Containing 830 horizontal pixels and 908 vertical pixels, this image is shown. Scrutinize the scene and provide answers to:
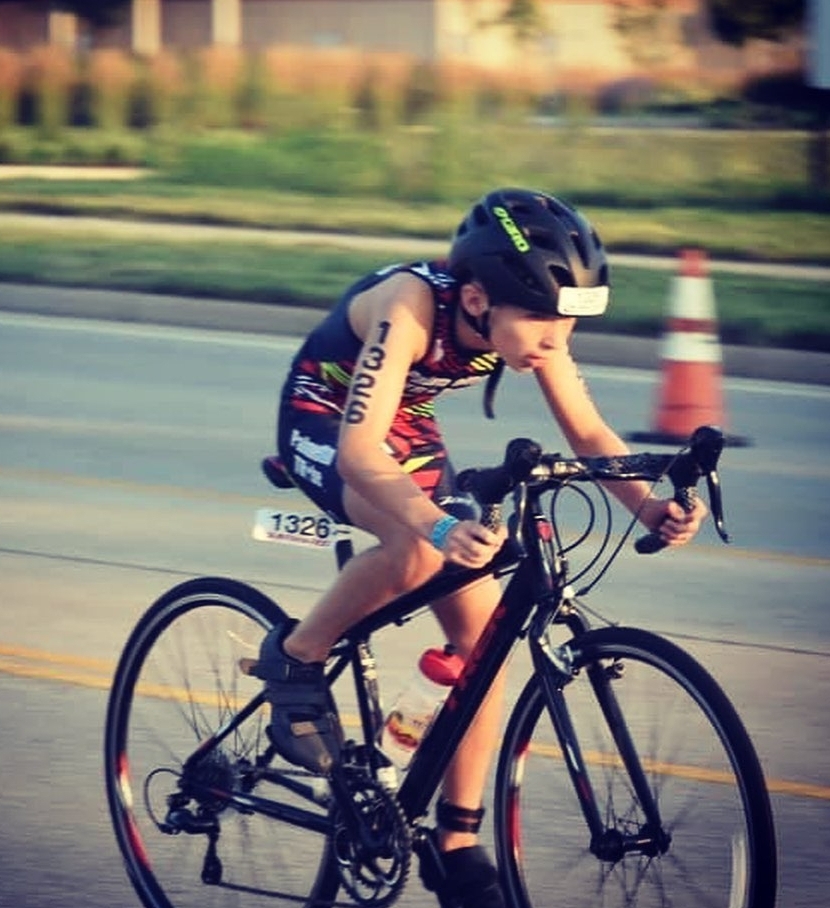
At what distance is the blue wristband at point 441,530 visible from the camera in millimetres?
4410

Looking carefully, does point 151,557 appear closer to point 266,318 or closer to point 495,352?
point 495,352

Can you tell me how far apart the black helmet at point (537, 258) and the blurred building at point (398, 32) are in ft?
109

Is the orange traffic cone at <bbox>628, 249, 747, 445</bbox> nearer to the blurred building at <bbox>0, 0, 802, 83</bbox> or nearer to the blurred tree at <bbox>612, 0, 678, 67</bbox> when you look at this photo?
the blurred tree at <bbox>612, 0, 678, 67</bbox>

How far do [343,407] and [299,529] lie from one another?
0.27m

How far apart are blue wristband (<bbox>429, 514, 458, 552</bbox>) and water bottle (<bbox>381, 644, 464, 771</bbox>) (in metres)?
0.40

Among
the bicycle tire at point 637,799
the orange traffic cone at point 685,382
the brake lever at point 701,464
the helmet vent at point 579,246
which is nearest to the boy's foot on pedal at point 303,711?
the bicycle tire at point 637,799

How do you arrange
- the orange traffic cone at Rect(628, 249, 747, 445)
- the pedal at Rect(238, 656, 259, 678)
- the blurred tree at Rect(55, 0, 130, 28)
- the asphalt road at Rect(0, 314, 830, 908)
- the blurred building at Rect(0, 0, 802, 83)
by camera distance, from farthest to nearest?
the blurred tree at Rect(55, 0, 130, 28) → the blurred building at Rect(0, 0, 802, 83) → the orange traffic cone at Rect(628, 249, 747, 445) → the asphalt road at Rect(0, 314, 830, 908) → the pedal at Rect(238, 656, 259, 678)

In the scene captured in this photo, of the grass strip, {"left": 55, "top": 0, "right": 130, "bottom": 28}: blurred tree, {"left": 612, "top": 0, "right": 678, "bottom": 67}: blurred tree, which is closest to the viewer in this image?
the grass strip

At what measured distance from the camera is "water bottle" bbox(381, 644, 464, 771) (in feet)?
15.7

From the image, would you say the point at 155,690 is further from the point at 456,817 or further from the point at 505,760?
the point at 505,760

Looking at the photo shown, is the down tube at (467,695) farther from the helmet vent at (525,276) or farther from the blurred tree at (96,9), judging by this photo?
the blurred tree at (96,9)

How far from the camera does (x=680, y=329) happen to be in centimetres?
1240

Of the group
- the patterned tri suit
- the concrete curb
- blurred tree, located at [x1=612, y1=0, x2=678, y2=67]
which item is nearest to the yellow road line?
the patterned tri suit

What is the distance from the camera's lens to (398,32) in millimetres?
55781
